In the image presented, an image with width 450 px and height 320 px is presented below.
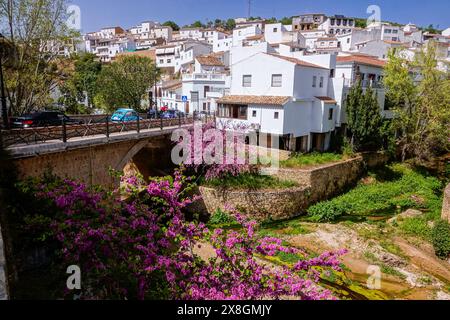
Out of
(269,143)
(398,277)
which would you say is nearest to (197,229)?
(398,277)

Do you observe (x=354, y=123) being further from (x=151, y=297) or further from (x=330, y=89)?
(x=151, y=297)

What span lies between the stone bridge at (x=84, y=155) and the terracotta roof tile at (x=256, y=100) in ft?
22.6

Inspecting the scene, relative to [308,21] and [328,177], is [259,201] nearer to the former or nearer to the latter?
[328,177]

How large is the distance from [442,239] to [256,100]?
1573 cm

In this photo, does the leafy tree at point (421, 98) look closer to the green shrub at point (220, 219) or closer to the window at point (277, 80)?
the window at point (277, 80)

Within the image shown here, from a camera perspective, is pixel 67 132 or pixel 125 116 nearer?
pixel 67 132

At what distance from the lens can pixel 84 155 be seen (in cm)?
1565

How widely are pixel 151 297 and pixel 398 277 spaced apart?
12430 mm

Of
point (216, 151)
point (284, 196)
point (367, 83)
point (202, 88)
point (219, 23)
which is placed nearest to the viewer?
point (284, 196)

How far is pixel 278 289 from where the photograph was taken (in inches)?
311

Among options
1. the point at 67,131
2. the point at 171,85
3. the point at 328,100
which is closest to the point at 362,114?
the point at 328,100

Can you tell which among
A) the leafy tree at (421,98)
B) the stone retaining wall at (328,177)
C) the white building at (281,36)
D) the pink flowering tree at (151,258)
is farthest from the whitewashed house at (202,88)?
the pink flowering tree at (151,258)

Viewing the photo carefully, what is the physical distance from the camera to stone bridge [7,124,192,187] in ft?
41.9

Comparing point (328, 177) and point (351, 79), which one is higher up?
point (351, 79)
